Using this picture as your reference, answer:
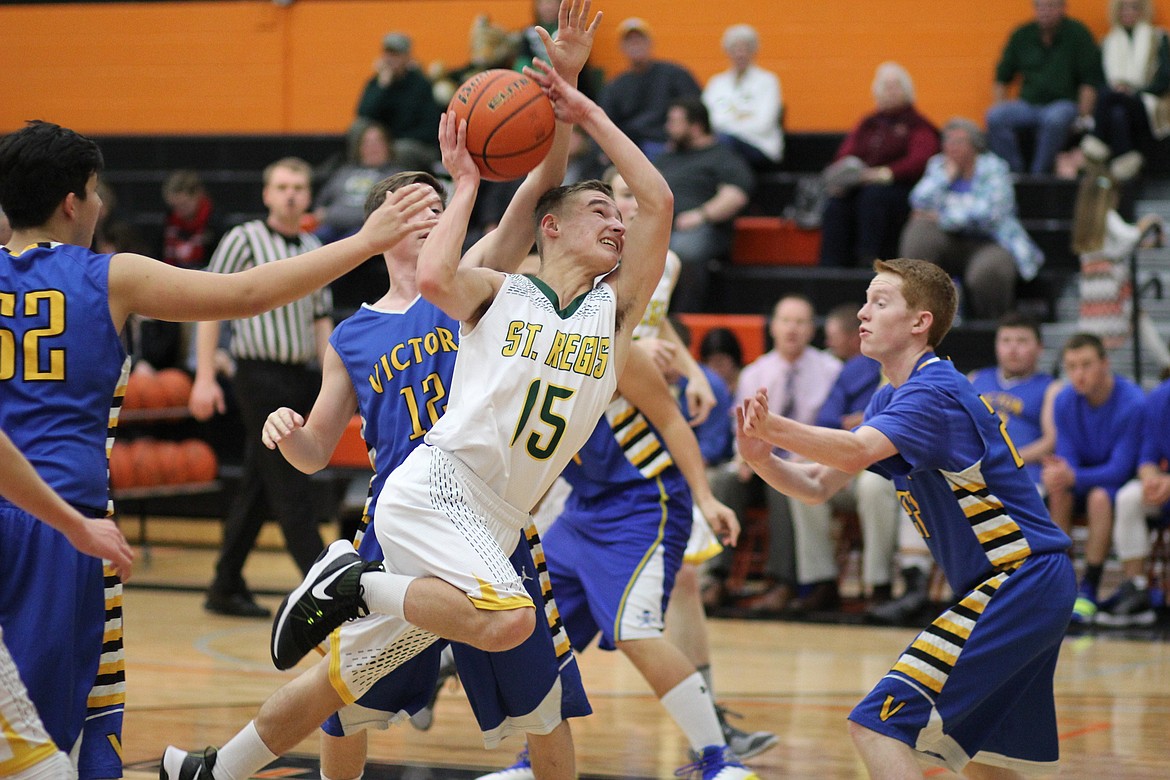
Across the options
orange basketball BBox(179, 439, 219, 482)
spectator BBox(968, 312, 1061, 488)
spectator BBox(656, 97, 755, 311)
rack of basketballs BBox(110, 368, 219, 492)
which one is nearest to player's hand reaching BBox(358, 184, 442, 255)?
spectator BBox(968, 312, 1061, 488)

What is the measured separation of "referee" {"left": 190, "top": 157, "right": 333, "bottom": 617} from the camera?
25.3 ft

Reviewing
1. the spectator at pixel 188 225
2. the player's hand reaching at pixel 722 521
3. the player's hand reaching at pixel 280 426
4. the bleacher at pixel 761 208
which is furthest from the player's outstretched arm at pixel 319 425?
the spectator at pixel 188 225

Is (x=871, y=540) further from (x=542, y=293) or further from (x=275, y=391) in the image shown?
(x=542, y=293)

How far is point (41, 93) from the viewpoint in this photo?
16453 millimetres

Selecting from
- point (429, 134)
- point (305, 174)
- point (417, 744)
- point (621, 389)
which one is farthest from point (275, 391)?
point (429, 134)

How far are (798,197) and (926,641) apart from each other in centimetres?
849

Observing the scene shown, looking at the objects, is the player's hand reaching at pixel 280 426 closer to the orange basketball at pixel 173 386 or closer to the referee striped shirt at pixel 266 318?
the referee striped shirt at pixel 266 318

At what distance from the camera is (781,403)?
9.20m

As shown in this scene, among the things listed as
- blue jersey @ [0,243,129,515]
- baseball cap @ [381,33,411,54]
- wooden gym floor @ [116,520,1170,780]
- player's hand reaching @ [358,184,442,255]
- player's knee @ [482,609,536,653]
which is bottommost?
wooden gym floor @ [116,520,1170,780]

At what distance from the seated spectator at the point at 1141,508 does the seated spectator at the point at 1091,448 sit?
79 mm

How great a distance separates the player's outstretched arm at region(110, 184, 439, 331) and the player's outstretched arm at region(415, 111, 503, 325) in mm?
135

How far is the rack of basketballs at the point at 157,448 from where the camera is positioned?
10.3 meters

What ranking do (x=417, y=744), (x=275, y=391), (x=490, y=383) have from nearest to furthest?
1. (x=490, y=383)
2. (x=417, y=744)
3. (x=275, y=391)

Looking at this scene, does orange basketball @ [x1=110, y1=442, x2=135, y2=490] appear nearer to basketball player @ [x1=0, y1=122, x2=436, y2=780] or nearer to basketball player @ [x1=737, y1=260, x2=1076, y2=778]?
basketball player @ [x1=0, y1=122, x2=436, y2=780]
